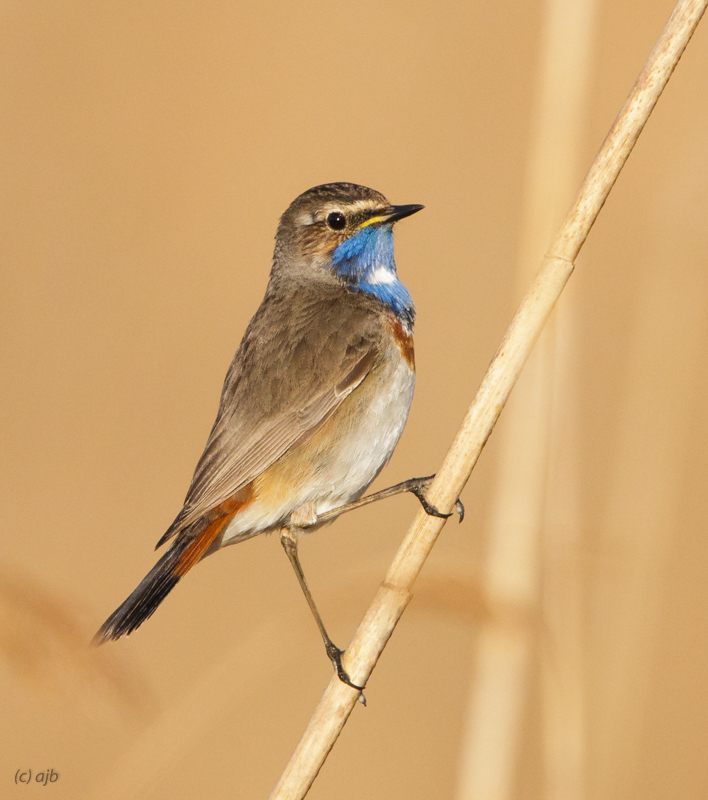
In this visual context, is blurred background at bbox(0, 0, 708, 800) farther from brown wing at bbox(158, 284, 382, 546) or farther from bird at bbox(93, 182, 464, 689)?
brown wing at bbox(158, 284, 382, 546)

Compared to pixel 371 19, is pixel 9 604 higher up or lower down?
lower down

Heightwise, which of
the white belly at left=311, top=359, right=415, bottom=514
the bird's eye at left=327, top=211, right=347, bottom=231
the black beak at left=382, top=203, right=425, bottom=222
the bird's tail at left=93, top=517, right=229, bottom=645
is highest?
the black beak at left=382, top=203, right=425, bottom=222

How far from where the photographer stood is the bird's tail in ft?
10.4

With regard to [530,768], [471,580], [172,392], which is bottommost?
[530,768]

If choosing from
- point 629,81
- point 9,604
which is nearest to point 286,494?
point 9,604

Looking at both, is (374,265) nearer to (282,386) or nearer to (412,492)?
(282,386)

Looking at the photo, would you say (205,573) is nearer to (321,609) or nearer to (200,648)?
(200,648)

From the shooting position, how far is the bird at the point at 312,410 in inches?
142

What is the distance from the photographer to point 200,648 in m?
5.42

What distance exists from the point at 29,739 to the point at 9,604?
315cm

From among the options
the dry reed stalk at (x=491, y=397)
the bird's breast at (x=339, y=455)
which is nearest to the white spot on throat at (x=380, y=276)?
the bird's breast at (x=339, y=455)

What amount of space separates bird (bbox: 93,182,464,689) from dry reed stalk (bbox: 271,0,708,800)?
0.70m

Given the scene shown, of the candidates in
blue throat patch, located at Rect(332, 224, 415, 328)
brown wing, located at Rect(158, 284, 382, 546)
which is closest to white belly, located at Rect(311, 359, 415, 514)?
brown wing, located at Rect(158, 284, 382, 546)

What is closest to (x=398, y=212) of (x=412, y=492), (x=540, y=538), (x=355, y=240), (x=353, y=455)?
(x=355, y=240)
